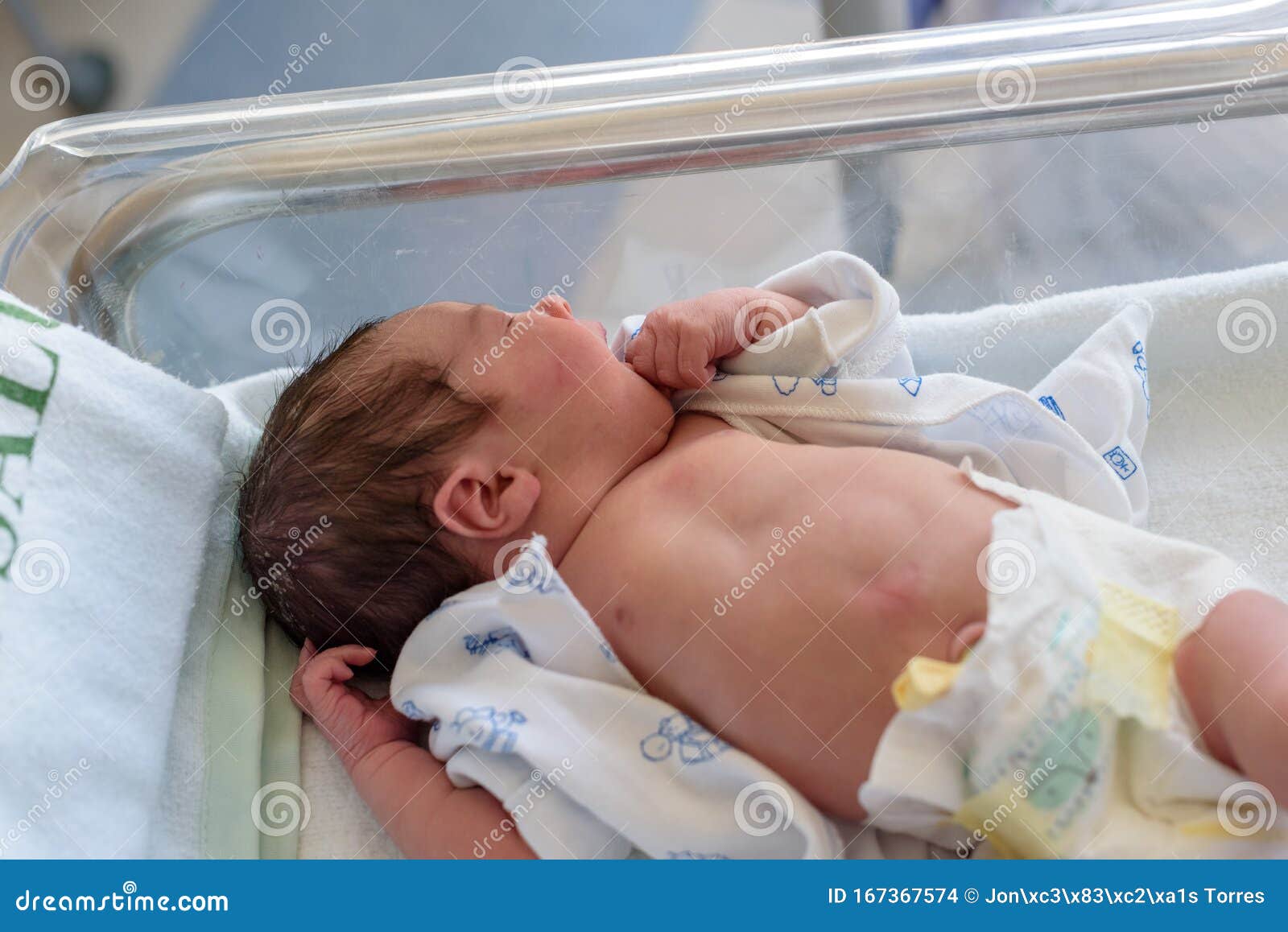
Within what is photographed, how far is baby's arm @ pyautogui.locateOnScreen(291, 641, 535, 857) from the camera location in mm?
905

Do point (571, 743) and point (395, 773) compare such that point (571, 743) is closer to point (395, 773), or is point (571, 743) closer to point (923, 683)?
point (395, 773)

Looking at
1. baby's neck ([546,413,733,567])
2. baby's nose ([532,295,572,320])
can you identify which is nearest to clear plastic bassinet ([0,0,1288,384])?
baby's nose ([532,295,572,320])

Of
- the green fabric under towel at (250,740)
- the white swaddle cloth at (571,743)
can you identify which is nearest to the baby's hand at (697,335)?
the white swaddle cloth at (571,743)

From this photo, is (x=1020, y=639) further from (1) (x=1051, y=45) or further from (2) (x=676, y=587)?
(1) (x=1051, y=45)

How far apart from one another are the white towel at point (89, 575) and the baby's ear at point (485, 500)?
250 mm

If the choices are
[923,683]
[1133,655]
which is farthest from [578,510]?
[1133,655]

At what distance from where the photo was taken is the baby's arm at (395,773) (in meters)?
0.91

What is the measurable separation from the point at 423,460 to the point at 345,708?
0.81 feet

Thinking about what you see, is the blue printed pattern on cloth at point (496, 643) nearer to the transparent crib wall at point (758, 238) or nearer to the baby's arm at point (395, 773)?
the baby's arm at point (395, 773)

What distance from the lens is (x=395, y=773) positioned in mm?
950

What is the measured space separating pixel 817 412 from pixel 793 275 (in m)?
0.18

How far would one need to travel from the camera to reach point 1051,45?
106 centimetres

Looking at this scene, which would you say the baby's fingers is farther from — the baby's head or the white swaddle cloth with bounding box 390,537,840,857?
the white swaddle cloth with bounding box 390,537,840,857
